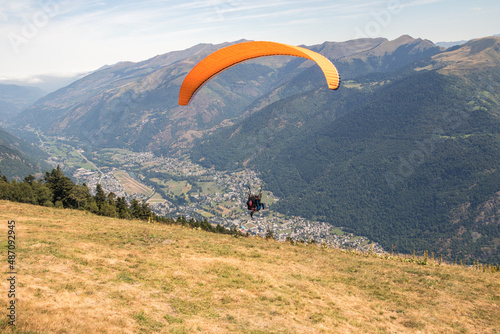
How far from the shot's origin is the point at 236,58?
25.7 meters

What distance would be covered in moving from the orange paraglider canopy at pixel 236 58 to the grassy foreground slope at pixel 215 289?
48.7 ft

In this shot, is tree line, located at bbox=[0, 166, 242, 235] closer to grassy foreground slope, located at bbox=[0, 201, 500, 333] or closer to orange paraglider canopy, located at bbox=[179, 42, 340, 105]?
grassy foreground slope, located at bbox=[0, 201, 500, 333]

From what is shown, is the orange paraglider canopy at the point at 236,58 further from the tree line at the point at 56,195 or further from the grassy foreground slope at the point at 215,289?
the tree line at the point at 56,195

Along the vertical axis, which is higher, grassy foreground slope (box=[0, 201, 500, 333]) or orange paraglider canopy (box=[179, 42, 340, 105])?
orange paraglider canopy (box=[179, 42, 340, 105])

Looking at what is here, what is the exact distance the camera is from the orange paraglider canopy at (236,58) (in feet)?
72.9

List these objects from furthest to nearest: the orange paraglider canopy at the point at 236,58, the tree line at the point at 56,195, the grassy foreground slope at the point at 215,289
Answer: the tree line at the point at 56,195 < the orange paraglider canopy at the point at 236,58 < the grassy foreground slope at the point at 215,289

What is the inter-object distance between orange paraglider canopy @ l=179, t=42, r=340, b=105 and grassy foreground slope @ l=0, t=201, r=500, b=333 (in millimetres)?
14840

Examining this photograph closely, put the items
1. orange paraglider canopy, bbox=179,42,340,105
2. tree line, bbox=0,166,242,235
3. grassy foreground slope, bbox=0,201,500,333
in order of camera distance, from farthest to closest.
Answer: tree line, bbox=0,166,242,235, orange paraglider canopy, bbox=179,42,340,105, grassy foreground slope, bbox=0,201,500,333

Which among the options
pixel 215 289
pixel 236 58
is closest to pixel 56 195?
pixel 236 58

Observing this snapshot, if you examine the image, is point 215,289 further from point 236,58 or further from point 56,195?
point 56,195

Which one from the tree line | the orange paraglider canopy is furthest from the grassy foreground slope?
the tree line

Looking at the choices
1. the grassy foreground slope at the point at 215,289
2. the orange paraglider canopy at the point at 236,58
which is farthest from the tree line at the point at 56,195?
the orange paraglider canopy at the point at 236,58

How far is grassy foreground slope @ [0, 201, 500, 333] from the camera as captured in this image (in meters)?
13.7

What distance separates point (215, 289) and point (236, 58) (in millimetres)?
19272
